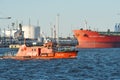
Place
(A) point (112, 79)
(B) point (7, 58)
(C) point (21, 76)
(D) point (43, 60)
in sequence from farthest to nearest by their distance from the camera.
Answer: (B) point (7, 58) → (D) point (43, 60) → (C) point (21, 76) → (A) point (112, 79)

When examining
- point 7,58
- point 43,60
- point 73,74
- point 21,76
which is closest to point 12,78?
point 21,76

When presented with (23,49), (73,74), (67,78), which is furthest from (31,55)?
(67,78)

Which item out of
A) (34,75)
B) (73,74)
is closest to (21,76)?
(34,75)

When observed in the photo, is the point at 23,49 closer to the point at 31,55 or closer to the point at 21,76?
the point at 31,55

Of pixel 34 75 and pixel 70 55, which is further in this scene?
pixel 70 55

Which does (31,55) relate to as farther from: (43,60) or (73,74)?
(73,74)

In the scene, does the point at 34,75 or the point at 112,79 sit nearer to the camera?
the point at 112,79

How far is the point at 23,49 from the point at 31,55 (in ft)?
6.01

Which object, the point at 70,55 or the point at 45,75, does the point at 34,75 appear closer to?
the point at 45,75

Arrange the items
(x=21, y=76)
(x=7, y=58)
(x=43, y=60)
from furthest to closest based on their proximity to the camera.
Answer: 1. (x=7, y=58)
2. (x=43, y=60)
3. (x=21, y=76)

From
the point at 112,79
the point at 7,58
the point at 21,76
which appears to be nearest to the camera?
the point at 112,79

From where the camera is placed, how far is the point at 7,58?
114m

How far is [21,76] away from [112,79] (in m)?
11.1

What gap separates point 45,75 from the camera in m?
69.2
